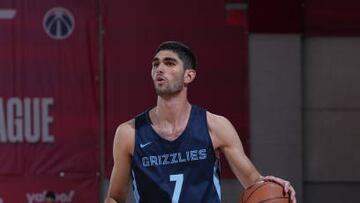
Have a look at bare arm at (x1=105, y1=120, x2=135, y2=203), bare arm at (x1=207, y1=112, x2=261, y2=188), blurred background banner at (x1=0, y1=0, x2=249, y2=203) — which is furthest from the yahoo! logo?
bare arm at (x1=207, y1=112, x2=261, y2=188)

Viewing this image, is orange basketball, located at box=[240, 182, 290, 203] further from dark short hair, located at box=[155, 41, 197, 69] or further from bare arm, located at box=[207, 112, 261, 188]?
dark short hair, located at box=[155, 41, 197, 69]

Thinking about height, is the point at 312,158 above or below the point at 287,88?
below

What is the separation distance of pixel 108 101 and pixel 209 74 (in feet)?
4.33

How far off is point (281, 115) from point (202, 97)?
1043 mm

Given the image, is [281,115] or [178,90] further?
[281,115]

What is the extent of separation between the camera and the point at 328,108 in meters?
11.1

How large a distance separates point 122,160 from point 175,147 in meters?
0.32

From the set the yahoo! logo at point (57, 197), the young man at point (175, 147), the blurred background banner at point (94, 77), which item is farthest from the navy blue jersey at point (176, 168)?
the yahoo! logo at point (57, 197)

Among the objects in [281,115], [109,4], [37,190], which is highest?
[109,4]

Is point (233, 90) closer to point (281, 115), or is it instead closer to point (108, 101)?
point (281, 115)

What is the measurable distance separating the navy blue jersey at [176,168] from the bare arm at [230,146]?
0.06m

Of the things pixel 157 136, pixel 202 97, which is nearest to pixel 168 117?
pixel 157 136

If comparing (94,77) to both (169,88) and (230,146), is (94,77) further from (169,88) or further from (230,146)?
(169,88)

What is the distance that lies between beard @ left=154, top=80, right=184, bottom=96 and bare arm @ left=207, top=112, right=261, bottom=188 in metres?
0.27
